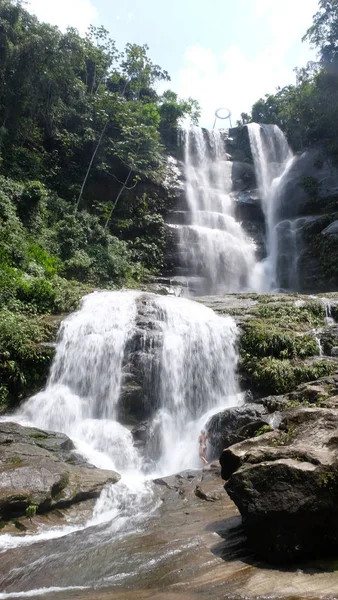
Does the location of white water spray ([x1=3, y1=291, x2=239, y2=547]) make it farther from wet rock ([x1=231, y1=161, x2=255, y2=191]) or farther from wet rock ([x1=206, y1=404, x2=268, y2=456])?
wet rock ([x1=231, y1=161, x2=255, y2=191])

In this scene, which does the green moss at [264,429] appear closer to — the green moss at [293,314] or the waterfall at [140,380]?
the waterfall at [140,380]

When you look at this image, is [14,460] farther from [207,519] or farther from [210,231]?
[210,231]

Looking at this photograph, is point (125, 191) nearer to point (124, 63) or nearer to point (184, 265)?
point (184, 265)

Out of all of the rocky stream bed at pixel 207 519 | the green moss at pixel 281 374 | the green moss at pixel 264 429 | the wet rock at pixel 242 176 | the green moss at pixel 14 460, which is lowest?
the rocky stream bed at pixel 207 519

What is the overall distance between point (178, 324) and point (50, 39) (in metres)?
16.9

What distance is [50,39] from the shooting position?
20.6 m

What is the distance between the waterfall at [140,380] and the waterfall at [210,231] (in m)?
8.50

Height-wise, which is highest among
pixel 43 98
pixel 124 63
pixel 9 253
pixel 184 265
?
pixel 124 63

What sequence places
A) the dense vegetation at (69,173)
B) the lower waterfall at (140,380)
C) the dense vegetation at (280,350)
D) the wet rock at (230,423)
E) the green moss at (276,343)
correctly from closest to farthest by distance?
the wet rock at (230,423)
the lower waterfall at (140,380)
the dense vegetation at (280,350)
the green moss at (276,343)
the dense vegetation at (69,173)

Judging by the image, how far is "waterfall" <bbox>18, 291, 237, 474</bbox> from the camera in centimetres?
934

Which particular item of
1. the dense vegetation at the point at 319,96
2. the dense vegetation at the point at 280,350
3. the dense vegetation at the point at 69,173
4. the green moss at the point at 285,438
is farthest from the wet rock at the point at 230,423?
the dense vegetation at the point at 319,96

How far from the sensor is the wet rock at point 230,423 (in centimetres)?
844

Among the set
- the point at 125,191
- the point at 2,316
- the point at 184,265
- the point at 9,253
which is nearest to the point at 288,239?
the point at 184,265

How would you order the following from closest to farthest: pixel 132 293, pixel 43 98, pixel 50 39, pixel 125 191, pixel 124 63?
pixel 132 293 < pixel 50 39 < pixel 43 98 < pixel 125 191 < pixel 124 63
